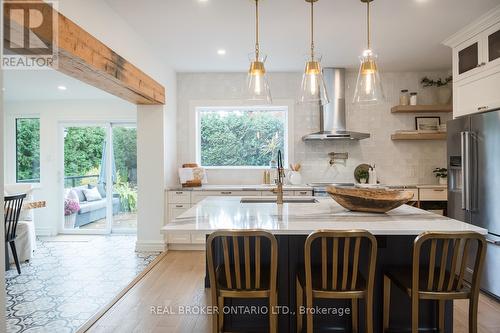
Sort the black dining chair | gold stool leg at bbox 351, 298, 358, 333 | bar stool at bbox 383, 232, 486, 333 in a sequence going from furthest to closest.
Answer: the black dining chair < gold stool leg at bbox 351, 298, 358, 333 < bar stool at bbox 383, 232, 486, 333

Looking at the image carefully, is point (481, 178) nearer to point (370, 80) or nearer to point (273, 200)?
point (370, 80)

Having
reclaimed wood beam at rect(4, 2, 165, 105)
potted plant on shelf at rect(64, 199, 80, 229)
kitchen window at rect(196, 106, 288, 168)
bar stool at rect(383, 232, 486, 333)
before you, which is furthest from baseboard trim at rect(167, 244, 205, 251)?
bar stool at rect(383, 232, 486, 333)

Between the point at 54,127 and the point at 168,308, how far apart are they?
462 cm

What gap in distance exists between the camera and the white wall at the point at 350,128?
17.6ft

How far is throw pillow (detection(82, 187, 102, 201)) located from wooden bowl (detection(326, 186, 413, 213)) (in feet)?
16.0

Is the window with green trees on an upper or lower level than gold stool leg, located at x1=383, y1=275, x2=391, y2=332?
upper

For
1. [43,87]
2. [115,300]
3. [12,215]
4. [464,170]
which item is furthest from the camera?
[43,87]

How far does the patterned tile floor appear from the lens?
111 inches

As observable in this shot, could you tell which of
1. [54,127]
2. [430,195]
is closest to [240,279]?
[430,195]

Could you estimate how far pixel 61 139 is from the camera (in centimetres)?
620

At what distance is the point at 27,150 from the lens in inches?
247

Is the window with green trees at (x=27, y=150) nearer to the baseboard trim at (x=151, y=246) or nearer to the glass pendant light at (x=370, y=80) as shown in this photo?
the baseboard trim at (x=151, y=246)

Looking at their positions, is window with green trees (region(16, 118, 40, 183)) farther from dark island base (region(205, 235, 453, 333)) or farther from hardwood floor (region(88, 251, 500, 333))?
dark island base (region(205, 235, 453, 333))

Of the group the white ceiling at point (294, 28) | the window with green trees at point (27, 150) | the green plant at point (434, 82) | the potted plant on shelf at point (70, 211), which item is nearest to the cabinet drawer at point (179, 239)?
the potted plant on shelf at point (70, 211)
